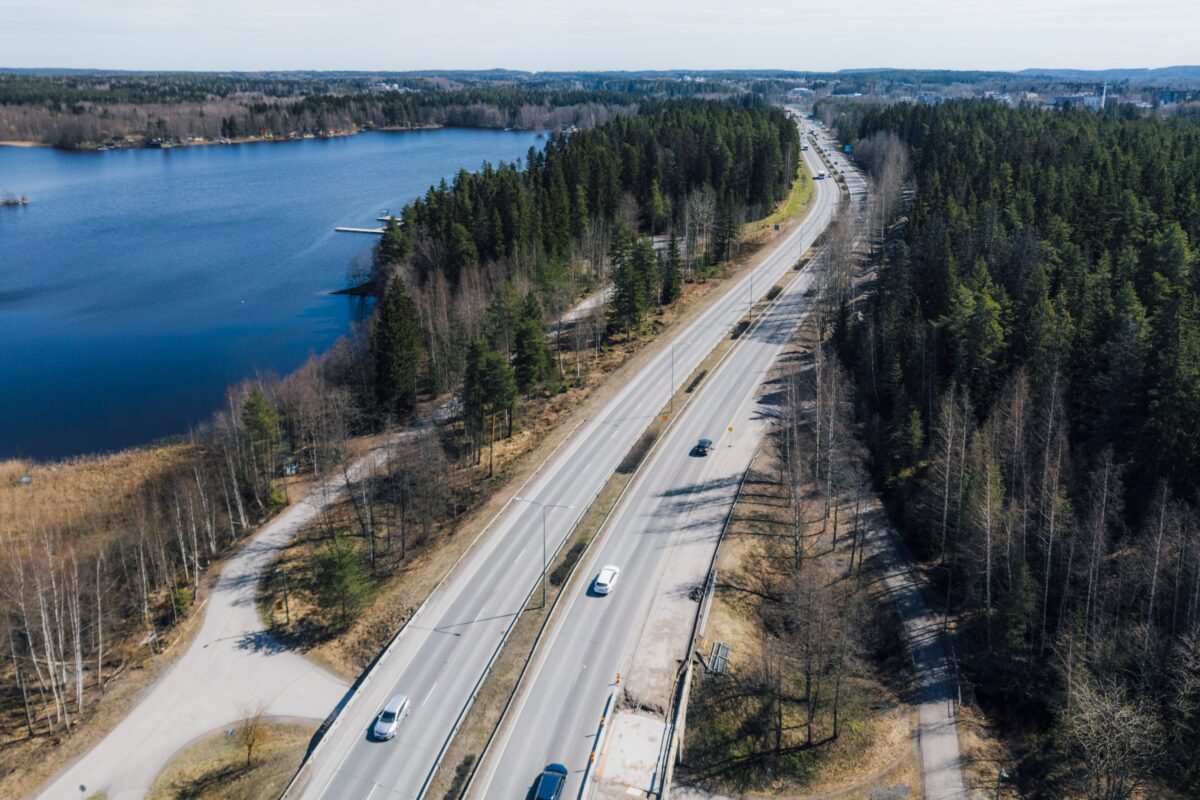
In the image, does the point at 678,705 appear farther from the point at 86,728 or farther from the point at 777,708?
the point at 86,728

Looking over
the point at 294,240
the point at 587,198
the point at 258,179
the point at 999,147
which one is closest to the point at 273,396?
the point at 587,198

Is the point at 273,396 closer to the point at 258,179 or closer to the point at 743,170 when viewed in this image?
the point at 743,170

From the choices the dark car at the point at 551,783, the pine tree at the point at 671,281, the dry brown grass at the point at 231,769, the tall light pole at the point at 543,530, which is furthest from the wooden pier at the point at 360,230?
the dark car at the point at 551,783

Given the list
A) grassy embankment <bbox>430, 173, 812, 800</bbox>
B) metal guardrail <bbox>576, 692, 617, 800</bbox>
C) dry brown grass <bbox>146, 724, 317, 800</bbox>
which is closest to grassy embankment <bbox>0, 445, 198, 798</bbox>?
dry brown grass <bbox>146, 724, 317, 800</bbox>

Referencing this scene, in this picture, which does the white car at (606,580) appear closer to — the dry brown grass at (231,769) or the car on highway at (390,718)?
the car on highway at (390,718)

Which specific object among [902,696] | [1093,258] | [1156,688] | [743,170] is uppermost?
[743,170]

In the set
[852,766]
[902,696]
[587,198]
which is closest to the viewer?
[852,766]
